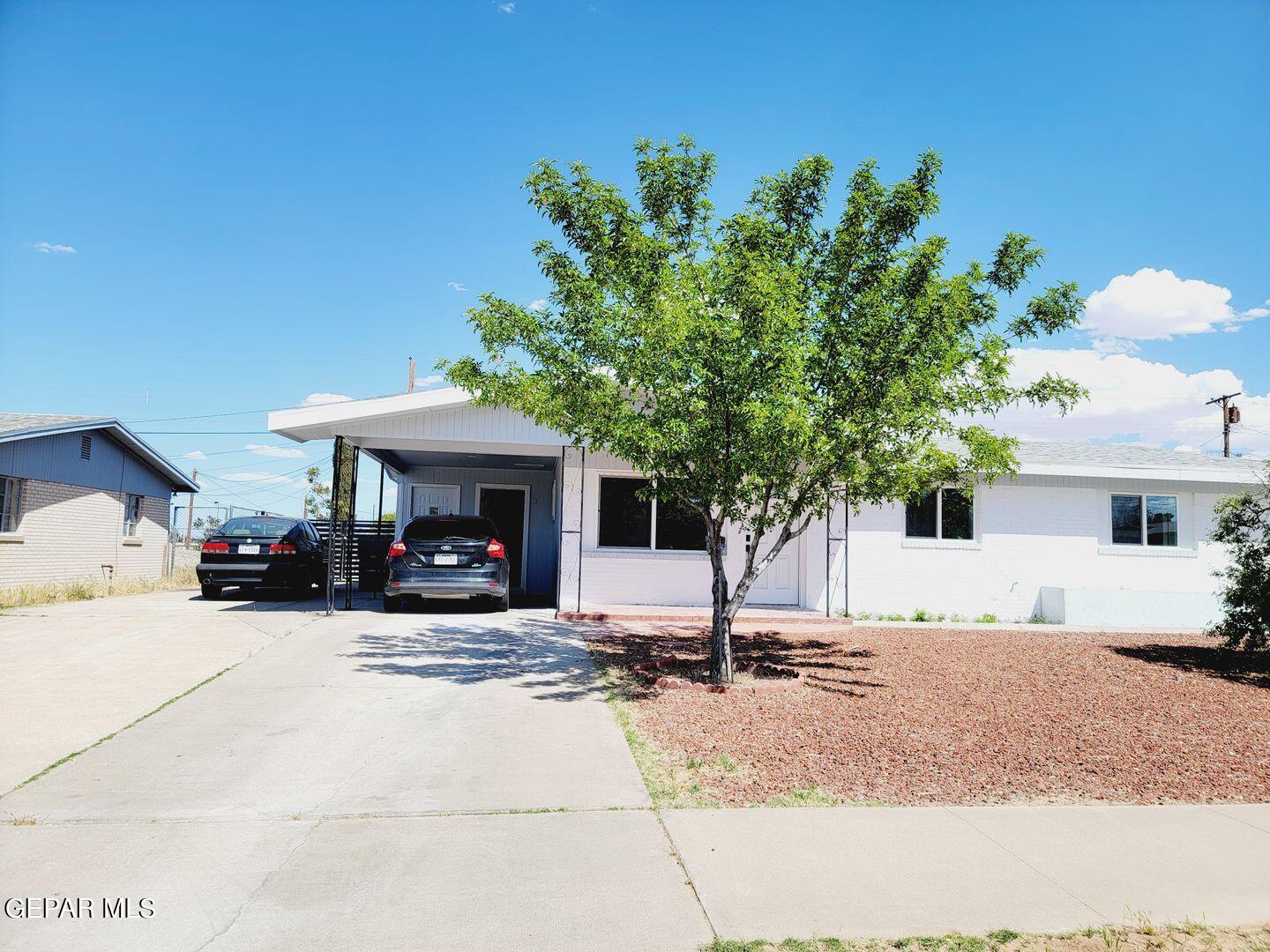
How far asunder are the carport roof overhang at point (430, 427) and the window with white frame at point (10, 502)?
6879 millimetres

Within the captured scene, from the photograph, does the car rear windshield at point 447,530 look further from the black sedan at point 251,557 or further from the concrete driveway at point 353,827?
the concrete driveway at point 353,827

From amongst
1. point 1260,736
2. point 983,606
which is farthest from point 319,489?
point 1260,736

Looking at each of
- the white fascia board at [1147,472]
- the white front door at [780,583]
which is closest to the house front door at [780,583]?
the white front door at [780,583]

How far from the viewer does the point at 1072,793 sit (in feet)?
16.4

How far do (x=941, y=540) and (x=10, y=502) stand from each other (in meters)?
17.9

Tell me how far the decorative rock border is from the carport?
4767 mm

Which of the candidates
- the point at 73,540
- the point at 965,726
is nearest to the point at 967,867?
the point at 965,726

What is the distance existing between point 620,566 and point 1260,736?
8896 millimetres


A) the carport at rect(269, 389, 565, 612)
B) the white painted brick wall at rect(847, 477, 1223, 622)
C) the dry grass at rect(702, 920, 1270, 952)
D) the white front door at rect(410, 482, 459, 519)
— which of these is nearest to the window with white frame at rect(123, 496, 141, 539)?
the carport at rect(269, 389, 565, 612)

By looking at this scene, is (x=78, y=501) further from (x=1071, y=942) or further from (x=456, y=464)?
(x=1071, y=942)

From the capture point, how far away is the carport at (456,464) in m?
11.9

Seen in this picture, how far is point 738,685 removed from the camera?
303 inches

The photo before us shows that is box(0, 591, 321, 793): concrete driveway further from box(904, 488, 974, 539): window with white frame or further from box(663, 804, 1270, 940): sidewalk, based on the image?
box(904, 488, 974, 539): window with white frame

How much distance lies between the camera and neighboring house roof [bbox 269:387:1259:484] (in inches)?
460
